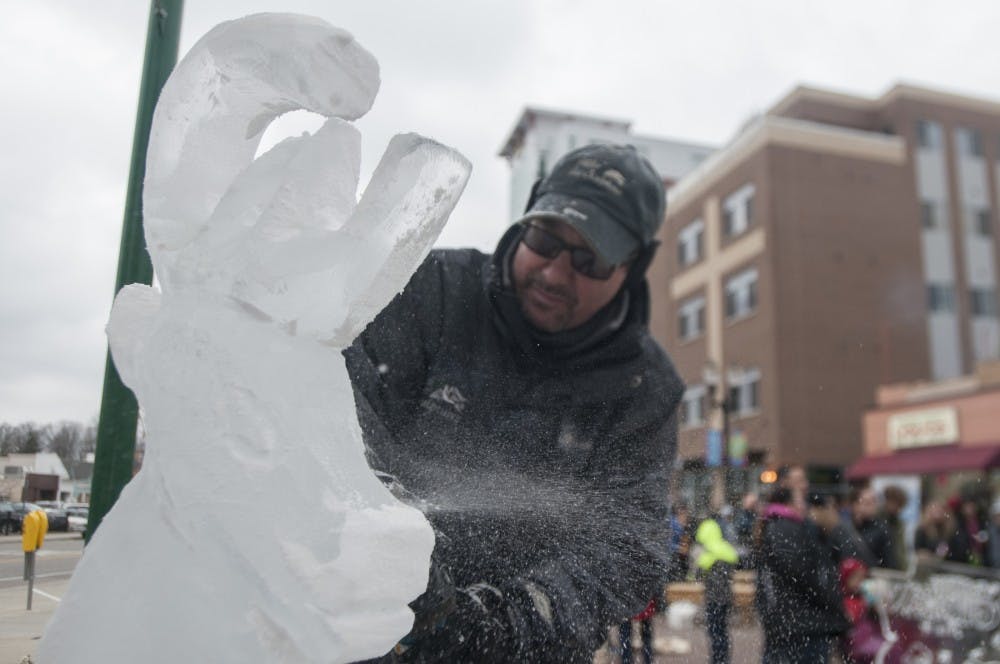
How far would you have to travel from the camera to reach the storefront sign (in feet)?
59.8

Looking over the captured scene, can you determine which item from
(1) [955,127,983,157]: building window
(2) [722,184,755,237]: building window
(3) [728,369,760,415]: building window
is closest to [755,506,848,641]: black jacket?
(3) [728,369,760,415]: building window

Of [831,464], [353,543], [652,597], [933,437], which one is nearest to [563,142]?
[652,597]

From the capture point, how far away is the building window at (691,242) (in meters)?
25.4

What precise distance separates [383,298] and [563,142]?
145 inches

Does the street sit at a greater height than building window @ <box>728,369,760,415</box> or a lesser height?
lesser

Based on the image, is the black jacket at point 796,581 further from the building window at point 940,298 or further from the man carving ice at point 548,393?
the building window at point 940,298

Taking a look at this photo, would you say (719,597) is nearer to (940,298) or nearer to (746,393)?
(746,393)

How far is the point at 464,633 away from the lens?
3.90 feet

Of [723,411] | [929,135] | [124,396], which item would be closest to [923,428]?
[929,135]

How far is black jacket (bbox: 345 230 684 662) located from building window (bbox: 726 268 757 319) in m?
21.5

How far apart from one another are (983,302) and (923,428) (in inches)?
298

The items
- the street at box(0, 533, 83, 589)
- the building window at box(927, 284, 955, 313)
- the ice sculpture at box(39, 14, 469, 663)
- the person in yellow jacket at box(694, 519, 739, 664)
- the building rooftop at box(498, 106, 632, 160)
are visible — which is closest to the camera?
the ice sculpture at box(39, 14, 469, 663)

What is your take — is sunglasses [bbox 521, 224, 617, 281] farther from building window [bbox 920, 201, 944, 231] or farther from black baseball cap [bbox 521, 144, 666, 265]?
building window [bbox 920, 201, 944, 231]

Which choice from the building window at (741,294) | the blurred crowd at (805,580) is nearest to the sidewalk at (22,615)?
the blurred crowd at (805,580)
